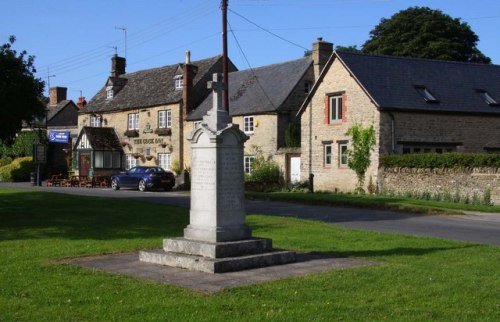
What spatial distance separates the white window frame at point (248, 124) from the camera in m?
41.2

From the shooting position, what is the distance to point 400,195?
31.5 metres

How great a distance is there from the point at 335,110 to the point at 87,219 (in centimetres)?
1970

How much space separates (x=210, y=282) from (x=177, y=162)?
3824cm

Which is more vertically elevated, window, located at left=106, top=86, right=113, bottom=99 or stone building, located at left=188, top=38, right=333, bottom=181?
window, located at left=106, top=86, right=113, bottom=99

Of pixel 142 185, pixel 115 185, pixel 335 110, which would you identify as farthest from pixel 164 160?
pixel 335 110

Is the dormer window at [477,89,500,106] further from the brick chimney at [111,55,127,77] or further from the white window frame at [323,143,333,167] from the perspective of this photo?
the brick chimney at [111,55,127,77]

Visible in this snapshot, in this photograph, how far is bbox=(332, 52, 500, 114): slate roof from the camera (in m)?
33.7

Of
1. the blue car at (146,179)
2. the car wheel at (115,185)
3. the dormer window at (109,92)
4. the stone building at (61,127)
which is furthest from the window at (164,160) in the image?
the stone building at (61,127)

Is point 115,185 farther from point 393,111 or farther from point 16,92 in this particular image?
point 16,92

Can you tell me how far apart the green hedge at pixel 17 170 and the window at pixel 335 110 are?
31.1m

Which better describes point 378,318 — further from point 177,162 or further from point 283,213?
point 177,162

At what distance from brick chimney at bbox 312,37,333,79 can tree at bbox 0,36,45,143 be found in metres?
21.9

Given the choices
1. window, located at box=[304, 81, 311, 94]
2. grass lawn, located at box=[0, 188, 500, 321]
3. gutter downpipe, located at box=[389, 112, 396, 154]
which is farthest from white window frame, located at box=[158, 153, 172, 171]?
grass lawn, located at box=[0, 188, 500, 321]

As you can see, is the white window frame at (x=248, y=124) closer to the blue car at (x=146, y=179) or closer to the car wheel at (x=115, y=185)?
the blue car at (x=146, y=179)
